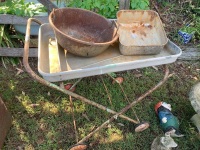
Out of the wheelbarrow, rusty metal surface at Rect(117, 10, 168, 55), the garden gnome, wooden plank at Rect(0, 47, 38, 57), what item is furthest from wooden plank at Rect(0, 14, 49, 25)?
the garden gnome

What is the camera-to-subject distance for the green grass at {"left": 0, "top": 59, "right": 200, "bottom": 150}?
263 cm

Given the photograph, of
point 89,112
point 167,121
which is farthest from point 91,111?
point 167,121

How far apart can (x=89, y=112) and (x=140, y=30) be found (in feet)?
4.14

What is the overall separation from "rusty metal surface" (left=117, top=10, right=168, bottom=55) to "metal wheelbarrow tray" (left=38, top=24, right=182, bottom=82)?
8 centimetres

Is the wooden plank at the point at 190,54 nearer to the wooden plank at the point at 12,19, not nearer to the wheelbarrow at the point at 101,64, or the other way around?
the wheelbarrow at the point at 101,64

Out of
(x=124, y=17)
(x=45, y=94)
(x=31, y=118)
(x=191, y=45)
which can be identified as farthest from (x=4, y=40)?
(x=191, y=45)

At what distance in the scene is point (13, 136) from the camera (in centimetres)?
261

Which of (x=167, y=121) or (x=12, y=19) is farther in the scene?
(x=12, y=19)

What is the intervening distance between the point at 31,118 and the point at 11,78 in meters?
0.75

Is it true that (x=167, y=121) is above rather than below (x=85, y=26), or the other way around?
below

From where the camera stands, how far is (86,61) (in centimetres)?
196

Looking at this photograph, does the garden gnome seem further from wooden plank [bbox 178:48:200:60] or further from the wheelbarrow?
wooden plank [bbox 178:48:200:60]

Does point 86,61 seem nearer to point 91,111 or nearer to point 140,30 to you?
point 140,30

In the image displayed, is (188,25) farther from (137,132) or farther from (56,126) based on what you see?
(56,126)
